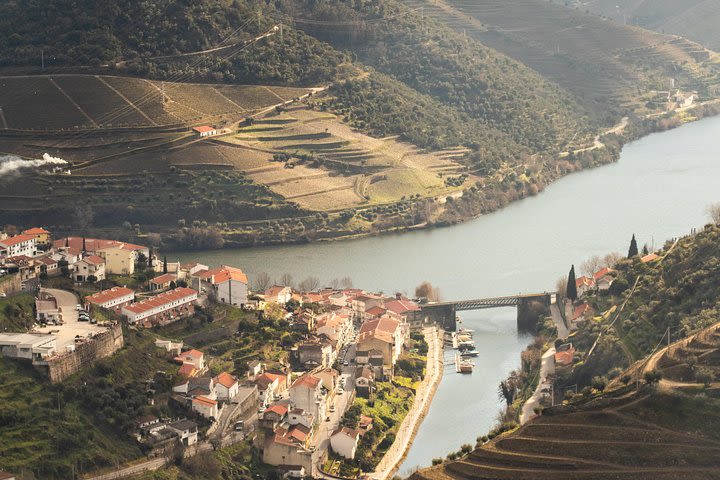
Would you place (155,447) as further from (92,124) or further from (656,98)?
(656,98)

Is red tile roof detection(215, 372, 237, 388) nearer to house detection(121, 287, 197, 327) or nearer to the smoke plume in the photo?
house detection(121, 287, 197, 327)

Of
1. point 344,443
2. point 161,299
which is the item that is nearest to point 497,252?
point 161,299

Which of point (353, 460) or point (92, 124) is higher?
point (92, 124)

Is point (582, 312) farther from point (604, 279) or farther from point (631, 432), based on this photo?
point (631, 432)

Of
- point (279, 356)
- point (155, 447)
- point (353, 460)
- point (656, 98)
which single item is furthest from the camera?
point (656, 98)

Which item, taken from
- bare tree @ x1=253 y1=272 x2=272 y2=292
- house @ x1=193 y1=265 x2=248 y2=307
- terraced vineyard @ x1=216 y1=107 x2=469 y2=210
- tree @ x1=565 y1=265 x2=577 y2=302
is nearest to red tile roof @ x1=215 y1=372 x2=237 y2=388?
house @ x1=193 y1=265 x2=248 y2=307

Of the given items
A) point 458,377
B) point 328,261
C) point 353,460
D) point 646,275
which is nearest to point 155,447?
point 353,460

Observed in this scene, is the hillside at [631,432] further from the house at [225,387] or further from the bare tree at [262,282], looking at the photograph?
the bare tree at [262,282]
